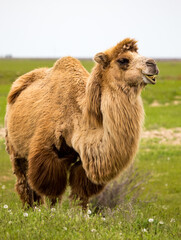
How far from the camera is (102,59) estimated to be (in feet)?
18.0

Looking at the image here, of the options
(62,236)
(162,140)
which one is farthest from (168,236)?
(162,140)

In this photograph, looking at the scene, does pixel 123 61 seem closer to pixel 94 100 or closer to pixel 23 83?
pixel 94 100

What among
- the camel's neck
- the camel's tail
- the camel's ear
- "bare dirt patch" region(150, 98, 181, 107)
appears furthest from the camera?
"bare dirt patch" region(150, 98, 181, 107)

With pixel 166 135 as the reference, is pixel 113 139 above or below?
above

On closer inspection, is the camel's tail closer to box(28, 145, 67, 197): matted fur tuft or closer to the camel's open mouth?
box(28, 145, 67, 197): matted fur tuft

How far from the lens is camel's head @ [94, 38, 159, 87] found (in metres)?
5.05

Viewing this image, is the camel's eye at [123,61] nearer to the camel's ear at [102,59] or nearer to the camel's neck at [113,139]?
the camel's ear at [102,59]

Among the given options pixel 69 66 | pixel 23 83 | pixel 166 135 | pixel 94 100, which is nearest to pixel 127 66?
pixel 94 100

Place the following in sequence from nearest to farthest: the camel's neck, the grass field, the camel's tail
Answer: the grass field < the camel's neck < the camel's tail

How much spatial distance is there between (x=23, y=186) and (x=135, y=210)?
2013mm

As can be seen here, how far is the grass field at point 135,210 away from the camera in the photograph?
3.87 meters

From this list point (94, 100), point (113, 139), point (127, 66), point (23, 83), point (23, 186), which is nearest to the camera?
point (113, 139)

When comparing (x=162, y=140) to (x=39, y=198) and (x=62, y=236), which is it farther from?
(x=62, y=236)

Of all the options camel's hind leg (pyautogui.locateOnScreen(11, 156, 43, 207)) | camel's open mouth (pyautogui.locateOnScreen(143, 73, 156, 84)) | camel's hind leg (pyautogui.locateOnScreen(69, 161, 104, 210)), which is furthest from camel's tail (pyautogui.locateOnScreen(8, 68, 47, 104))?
camel's open mouth (pyautogui.locateOnScreen(143, 73, 156, 84))
